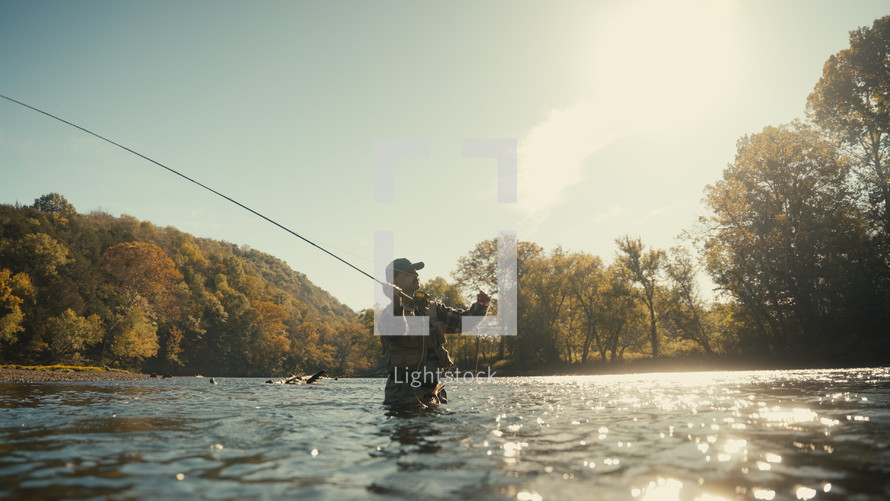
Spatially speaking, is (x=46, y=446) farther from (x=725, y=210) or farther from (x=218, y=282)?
(x=218, y=282)

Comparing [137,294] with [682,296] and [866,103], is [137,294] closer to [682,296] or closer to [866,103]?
[682,296]

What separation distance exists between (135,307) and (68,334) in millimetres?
8849

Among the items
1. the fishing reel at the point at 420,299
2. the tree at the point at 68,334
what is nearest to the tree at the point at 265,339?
the tree at the point at 68,334

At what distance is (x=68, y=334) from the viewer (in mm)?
52250

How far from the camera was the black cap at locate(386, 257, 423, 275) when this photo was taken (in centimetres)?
981

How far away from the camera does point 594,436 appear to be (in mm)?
5727

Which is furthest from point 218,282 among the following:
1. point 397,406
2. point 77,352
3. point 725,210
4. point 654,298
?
point 397,406

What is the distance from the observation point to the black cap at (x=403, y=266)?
9.81 m

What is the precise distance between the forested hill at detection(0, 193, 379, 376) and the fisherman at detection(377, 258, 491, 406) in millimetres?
59371

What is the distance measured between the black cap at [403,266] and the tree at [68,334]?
2401 inches

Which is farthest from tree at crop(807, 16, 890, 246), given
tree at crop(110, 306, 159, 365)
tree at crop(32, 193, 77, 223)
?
tree at crop(32, 193, 77, 223)

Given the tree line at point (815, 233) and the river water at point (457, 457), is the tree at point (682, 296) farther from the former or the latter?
the river water at point (457, 457)

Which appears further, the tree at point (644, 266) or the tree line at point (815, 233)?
the tree at point (644, 266)

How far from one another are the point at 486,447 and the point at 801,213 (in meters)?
47.3
